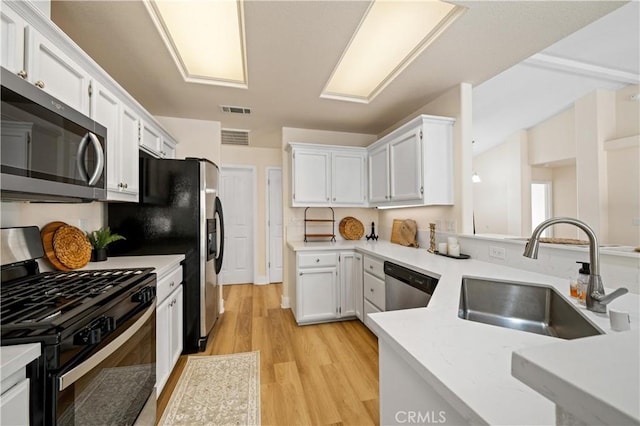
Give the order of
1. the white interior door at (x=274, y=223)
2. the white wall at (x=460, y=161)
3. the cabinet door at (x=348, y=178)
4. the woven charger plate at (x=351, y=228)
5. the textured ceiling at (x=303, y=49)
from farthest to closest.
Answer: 1. the white interior door at (x=274, y=223)
2. the woven charger plate at (x=351, y=228)
3. the cabinet door at (x=348, y=178)
4. the white wall at (x=460, y=161)
5. the textured ceiling at (x=303, y=49)

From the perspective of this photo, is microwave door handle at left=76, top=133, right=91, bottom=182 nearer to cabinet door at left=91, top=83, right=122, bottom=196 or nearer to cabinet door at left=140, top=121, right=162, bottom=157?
cabinet door at left=91, top=83, right=122, bottom=196

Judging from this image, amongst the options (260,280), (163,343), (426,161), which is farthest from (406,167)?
(260,280)

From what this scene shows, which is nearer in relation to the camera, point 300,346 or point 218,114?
point 300,346

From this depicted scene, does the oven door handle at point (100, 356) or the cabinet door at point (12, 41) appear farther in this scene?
the cabinet door at point (12, 41)

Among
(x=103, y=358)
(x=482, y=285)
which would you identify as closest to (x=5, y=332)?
→ (x=103, y=358)

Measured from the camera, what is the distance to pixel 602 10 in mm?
1507

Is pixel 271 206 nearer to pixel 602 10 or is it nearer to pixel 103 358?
pixel 103 358

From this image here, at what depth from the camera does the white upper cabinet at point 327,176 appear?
3193 millimetres

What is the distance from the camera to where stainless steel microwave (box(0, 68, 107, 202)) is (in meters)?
0.90

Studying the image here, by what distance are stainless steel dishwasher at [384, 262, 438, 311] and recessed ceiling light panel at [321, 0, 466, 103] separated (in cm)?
169

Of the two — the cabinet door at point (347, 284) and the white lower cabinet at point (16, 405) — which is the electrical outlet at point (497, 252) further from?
the white lower cabinet at point (16, 405)

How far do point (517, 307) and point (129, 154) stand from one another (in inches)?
111

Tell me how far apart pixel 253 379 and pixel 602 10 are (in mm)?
3320

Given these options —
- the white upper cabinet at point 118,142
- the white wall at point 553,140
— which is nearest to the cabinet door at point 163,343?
the white upper cabinet at point 118,142
